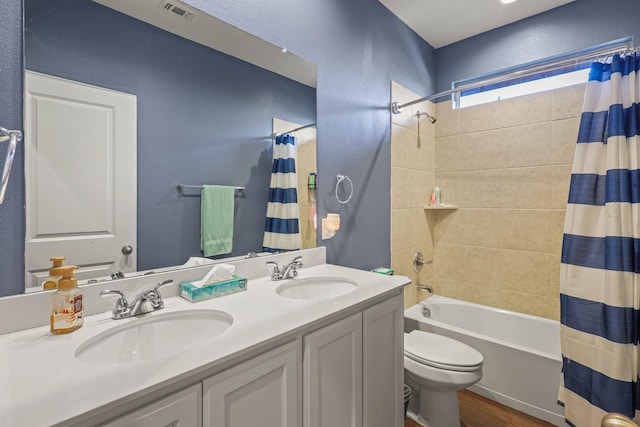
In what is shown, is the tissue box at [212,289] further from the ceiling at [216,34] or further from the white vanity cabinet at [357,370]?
the ceiling at [216,34]

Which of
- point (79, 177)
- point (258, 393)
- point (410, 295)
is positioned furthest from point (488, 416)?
point (79, 177)

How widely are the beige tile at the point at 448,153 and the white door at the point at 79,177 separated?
2.45 meters

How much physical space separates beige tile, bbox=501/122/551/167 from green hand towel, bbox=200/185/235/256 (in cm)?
219

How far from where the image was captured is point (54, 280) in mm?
951

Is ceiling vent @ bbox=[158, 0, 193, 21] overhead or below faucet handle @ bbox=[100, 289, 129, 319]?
overhead

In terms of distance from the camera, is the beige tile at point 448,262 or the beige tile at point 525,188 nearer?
the beige tile at point 525,188

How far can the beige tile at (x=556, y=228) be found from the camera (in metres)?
2.21

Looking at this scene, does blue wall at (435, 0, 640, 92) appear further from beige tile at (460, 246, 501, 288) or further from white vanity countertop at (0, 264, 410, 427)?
white vanity countertop at (0, 264, 410, 427)

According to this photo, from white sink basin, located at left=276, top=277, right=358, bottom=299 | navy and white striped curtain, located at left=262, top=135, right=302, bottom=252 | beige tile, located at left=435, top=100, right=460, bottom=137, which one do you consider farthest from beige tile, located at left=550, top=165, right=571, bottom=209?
navy and white striped curtain, located at left=262, top=135, right=302, bottom=252

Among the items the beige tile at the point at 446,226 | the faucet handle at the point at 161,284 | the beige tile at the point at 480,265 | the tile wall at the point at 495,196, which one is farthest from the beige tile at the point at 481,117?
the faucet handle at the point at 161,284

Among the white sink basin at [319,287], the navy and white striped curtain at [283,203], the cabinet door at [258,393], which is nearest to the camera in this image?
the cabinet door at [258,393]

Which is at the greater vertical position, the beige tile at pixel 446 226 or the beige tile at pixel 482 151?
the beige tile at pixel 482 151

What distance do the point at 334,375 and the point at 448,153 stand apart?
228 cm

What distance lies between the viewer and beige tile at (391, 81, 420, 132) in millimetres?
2303
